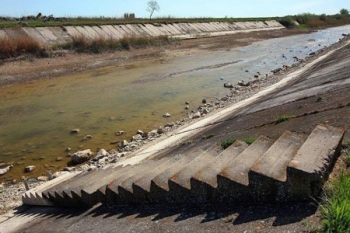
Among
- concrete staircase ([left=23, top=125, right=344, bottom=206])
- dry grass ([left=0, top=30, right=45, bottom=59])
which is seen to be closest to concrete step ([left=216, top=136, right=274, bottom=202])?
concrete staircase ([left=23, top=125, right=344, bottom=206])

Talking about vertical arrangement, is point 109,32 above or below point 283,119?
above

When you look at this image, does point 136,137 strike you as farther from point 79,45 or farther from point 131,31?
point 131,31

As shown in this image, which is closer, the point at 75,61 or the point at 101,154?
the point at 101,154

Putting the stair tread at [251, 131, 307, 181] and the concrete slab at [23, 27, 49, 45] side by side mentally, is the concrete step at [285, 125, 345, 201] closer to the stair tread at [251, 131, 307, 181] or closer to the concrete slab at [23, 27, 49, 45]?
the stair tread at [251, 131, 307, 181]

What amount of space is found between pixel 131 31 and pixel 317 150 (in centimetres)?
3794

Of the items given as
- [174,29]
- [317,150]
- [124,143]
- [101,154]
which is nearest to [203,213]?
[317,150]

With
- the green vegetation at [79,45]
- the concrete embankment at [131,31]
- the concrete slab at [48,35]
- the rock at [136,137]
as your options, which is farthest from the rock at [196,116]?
the concrete slab at [48,35]

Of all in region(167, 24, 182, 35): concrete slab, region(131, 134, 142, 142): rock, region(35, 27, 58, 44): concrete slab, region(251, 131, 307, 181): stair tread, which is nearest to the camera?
region(251, 131, 307, 181): stair tread

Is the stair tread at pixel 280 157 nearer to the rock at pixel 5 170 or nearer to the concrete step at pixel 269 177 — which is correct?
the concrete step at pixel 269 177

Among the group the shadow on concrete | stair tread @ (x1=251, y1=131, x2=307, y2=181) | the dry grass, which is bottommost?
the shadow on concrete

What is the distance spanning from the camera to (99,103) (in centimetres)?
1714

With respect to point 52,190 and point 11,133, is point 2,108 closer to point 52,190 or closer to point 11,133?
point 11,133

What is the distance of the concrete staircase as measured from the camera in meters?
3.53

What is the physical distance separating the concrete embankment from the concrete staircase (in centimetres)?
2691
